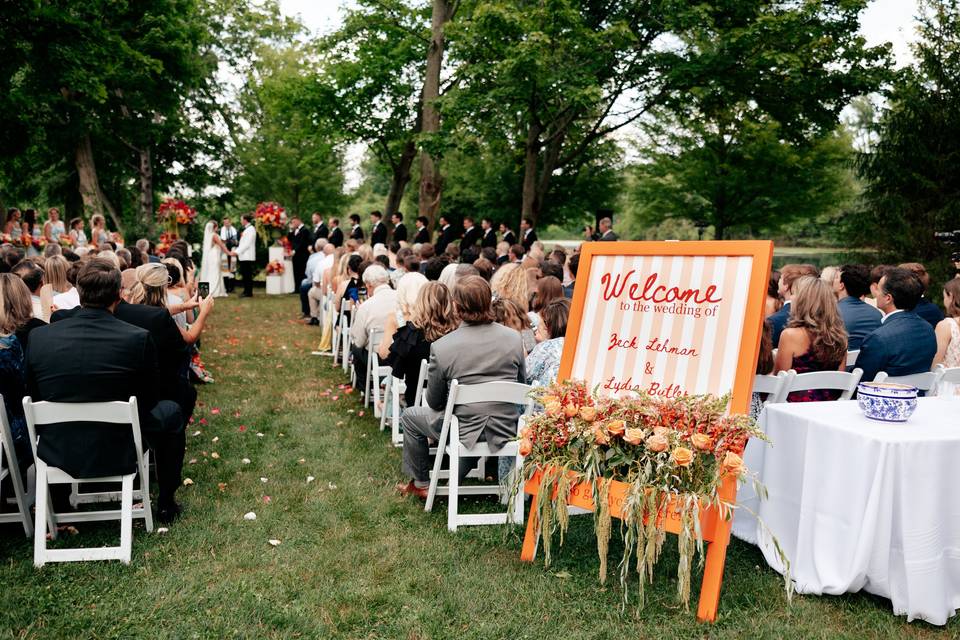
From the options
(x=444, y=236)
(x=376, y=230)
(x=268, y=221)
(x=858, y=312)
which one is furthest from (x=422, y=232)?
(x=858, y=312)

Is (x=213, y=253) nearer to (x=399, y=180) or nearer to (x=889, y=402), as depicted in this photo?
(x=399, y=180)

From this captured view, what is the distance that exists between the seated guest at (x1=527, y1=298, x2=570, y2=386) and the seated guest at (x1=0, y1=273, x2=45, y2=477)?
10.7 ft

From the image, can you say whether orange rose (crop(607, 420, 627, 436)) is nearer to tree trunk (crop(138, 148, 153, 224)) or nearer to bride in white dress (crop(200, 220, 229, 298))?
bride in white dress (crop(200, 220, 229, 298))

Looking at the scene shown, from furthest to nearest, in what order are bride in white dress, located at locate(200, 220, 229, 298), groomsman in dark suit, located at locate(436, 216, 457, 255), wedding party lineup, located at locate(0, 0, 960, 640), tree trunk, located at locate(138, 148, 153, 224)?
tree trunk, located at locate(138, 148, 153, 224)
groomsman in dark suit, located at locate(436, 216, 457, 255)
bride in white dress, located at locate(200, 220, 229, 298)
wedding party lineup, located at locate(0, 0, 960, 640)

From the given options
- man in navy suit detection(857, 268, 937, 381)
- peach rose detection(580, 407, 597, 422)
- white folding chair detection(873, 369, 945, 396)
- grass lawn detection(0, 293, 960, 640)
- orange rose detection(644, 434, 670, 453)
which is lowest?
grass lawn detection(0, 293, 960, 640)

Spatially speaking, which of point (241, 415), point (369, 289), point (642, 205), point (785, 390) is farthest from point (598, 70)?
point (785, 390)

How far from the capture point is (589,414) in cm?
342

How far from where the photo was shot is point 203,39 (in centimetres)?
2375

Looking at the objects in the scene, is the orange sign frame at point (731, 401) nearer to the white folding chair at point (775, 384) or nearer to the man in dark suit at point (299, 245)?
the white folding chair at point (775, 384)

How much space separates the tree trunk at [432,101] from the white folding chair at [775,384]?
46.1 ft

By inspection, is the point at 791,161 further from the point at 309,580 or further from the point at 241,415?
the point at 309,580

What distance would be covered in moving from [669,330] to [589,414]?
2.18ft

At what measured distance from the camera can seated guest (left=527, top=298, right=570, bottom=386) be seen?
492cm

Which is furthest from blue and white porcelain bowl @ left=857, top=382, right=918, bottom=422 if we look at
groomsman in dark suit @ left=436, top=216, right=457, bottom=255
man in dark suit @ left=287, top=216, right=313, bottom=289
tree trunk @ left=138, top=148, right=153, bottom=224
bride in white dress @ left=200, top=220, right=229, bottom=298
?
tree trunk @ left=138, top=148, right=153, bottom=224
